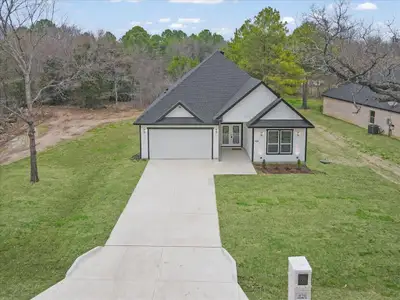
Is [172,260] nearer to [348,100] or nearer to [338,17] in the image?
[338,17]

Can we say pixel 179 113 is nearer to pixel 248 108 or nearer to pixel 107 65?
pixel 248 108

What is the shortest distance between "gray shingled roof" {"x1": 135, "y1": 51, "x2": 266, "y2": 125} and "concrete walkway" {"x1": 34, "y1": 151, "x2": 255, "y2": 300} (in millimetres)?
5879

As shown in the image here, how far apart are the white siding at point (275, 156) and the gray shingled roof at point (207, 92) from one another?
2125 mm

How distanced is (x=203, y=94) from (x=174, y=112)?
2482 millimetres

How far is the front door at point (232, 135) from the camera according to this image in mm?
23234

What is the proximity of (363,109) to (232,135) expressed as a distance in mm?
12791

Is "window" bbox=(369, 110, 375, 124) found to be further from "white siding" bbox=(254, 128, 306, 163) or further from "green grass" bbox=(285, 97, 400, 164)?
"white siding" bbox=(254, 128, 306, 163)

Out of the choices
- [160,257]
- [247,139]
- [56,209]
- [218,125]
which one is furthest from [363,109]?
[160,257]

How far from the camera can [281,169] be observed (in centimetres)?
1939

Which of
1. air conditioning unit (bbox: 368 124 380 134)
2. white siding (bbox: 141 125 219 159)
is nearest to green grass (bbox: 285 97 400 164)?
air conditioning unit (bbox: 368 124 380 134)

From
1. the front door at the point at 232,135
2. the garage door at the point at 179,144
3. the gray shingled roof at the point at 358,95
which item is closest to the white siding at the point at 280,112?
the garage door at the point at 179,144

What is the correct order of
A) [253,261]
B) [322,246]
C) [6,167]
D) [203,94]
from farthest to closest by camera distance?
[203,94], [6,167], [322,246], [253,261]

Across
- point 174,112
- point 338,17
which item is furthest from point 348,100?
point 338,17

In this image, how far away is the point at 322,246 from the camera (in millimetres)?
11078
